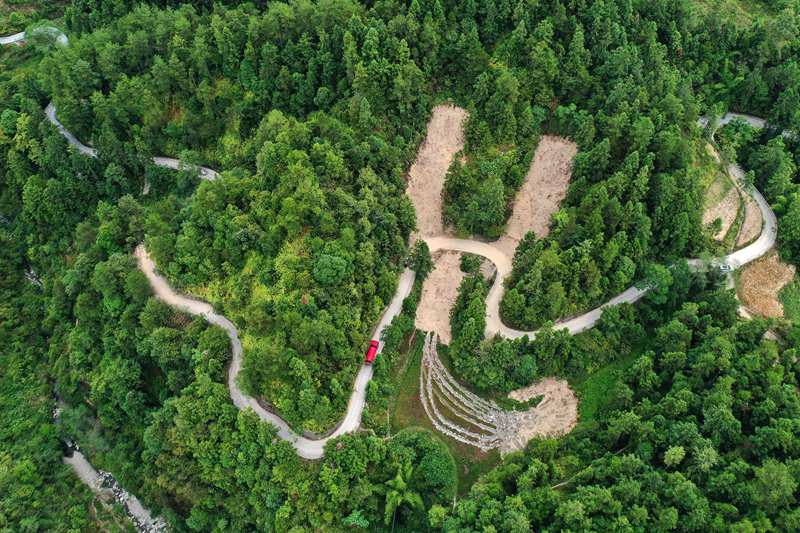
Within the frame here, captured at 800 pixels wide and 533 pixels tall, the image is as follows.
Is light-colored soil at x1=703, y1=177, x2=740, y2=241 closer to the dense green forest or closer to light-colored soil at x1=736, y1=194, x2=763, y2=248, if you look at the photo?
light-colored soil at x1=736, y1=194, x2=763, y2=248

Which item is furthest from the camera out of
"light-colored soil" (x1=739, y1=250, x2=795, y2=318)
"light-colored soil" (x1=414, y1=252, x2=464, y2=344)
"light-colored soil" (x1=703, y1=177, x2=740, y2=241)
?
"light-colored soil" (x1=703, y1=177, x2=740, y2=241)

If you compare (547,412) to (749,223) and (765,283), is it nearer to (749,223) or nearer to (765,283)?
(765,283)

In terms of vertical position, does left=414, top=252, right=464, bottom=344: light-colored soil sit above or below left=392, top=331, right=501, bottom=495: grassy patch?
above

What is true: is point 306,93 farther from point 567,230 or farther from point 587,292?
point 587,292

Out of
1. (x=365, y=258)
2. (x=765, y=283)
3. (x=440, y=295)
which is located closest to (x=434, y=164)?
(x=440, y=295)

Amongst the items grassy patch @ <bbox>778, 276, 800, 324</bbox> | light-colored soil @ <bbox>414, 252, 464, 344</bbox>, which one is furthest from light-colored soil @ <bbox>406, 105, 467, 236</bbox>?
grassy patch @ <bbox>778, 276, 800, 324</bbox>

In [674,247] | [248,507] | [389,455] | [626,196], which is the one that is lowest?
[248,507]

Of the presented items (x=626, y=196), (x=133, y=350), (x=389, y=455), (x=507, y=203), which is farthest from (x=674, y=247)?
(x=133, y=350)
